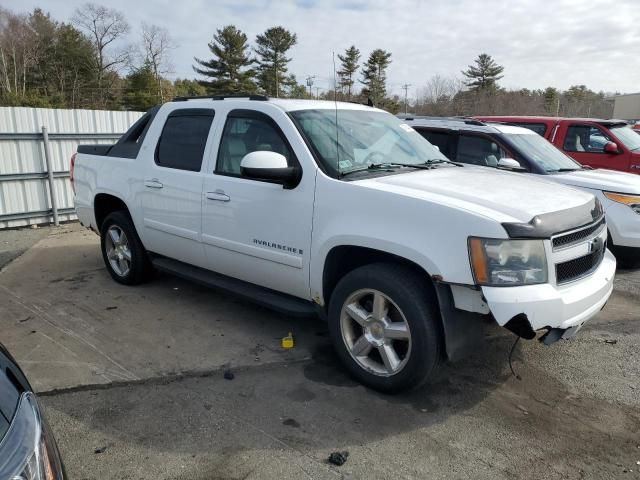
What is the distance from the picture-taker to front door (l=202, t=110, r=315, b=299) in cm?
367

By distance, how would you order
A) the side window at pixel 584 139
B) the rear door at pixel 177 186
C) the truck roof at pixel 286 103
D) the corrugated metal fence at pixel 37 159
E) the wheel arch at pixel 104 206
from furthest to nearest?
the corrugated metal fence at pixel 37 159 → the side window at pixel 584 139 → the wheel arch at pixel 104 206 → the rear door at pixel 177 186 → the truck roof at pixel 286 103

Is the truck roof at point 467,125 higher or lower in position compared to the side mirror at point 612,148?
higher

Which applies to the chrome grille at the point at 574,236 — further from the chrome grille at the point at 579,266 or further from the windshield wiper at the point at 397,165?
the windshield wiper at the point at 397,165

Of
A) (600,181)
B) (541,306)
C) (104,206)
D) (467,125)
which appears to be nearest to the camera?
(541,306)

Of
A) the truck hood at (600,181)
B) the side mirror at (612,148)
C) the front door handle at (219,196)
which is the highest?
the side mirror at (612,148)

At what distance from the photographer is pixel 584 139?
850 centimetres

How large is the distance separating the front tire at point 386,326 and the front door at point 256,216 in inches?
16.7

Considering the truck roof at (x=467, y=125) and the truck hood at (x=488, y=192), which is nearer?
the truck hood at (x=488, y=192)

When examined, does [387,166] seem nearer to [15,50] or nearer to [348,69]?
[348,69]

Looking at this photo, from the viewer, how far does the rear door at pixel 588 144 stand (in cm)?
830

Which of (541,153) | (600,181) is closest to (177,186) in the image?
(541,153)

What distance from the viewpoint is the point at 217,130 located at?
4.37 metres

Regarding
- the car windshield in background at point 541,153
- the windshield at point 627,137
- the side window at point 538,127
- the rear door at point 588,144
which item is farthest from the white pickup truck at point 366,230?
the windshield at point 627,137

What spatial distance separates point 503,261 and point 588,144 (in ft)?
22.5
